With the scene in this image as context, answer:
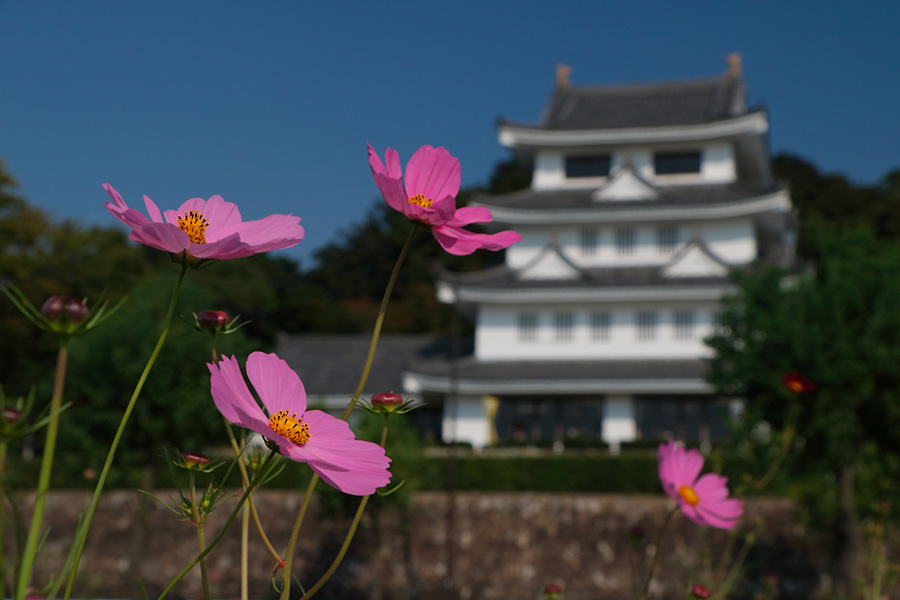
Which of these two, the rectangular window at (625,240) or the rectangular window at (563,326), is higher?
the rectangular window at (625,240)

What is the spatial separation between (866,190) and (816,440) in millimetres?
33980

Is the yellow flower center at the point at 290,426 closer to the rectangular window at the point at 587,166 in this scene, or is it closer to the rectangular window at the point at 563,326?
the rectangular window at the point at 563,326

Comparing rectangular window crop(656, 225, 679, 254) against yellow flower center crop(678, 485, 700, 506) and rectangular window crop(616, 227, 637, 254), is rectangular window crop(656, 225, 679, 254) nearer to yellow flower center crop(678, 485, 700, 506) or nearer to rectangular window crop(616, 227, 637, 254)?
rectangular window crop(616, 227, 637, 254)

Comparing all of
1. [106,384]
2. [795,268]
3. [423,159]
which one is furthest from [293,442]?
[795,268]

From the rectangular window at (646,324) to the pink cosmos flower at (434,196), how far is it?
2182cm

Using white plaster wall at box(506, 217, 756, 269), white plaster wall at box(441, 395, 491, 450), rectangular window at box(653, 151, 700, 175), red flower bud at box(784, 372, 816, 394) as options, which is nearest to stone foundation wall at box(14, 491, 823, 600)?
white plaster wall at box(441, 395, 491, 450)

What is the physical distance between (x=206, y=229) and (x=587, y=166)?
80.7 ft

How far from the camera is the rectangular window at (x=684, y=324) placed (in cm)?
2225

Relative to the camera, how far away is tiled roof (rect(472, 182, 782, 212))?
22.5m

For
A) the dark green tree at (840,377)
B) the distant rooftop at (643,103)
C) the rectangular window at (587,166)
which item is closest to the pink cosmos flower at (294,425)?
the dark green tree at (840,377)

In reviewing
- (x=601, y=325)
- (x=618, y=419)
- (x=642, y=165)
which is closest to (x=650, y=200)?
(x=642, y=165)

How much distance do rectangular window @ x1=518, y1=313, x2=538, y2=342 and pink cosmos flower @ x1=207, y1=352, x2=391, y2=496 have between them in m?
22.3

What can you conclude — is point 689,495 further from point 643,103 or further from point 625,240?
point 643,103

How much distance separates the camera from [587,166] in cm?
2509
